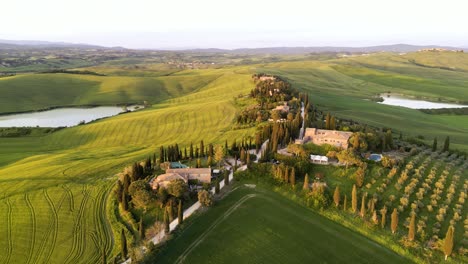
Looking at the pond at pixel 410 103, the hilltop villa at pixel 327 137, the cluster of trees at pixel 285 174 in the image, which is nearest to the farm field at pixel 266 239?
the cluster of trees at pixel 285 174

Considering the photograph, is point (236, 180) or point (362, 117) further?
point (362, 117)

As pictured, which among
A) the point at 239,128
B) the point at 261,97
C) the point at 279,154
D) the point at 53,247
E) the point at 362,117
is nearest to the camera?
the point at 53,247

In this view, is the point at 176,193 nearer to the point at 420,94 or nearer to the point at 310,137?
the point at 310,137

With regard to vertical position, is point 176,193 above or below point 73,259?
above

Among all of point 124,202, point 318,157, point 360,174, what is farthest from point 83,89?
point 360,174

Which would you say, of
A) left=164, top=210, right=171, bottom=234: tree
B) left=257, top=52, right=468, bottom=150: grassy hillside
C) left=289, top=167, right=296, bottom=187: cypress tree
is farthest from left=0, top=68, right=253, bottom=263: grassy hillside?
left=257, top=52, right=468, bottom=150: grassy hillside

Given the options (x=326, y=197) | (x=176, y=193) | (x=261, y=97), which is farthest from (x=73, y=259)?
(x=261, y=97)

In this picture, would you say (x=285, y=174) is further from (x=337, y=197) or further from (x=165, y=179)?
(x=165, y=179)
